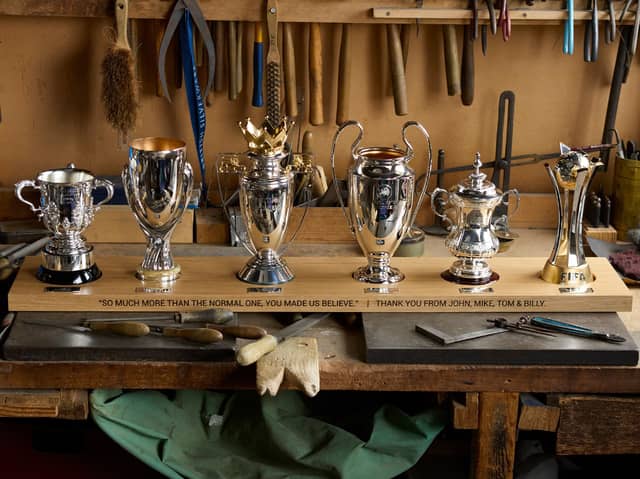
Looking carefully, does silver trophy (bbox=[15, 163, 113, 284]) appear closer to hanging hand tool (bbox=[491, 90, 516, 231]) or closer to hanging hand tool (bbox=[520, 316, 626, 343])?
hanging hand tool (bbox=[520, 316, 626, 343])

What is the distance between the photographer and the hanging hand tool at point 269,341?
1.87m

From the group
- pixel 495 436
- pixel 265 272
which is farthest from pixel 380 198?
pixel 495 436

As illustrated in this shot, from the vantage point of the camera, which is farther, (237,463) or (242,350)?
(237,463)

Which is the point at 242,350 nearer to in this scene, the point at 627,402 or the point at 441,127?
the point at 627,402

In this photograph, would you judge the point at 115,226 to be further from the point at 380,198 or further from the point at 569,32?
the point at 569,32

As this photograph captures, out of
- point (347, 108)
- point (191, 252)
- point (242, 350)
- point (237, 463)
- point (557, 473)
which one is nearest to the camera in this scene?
point (242, 350)

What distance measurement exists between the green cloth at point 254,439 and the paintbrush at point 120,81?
0.90 meters

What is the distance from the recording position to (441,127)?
2877mm

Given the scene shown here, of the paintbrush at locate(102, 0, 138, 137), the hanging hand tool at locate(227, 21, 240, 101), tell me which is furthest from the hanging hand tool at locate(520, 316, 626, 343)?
the paintbrush at locate(102, 0, 138, 137)

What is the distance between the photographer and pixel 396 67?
2703 millimetres

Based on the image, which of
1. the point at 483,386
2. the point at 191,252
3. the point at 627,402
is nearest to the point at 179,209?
the point at 191,252

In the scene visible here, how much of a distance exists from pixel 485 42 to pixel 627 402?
1.13 meters

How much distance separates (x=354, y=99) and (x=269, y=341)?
1.12m

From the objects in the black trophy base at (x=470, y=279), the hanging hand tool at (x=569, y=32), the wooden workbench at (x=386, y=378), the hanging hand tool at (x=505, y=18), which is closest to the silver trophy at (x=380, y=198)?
the black trophy base at (x=470, y=279)
